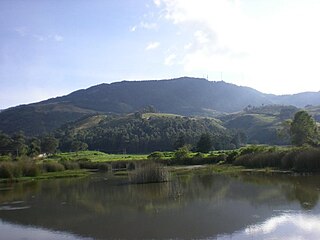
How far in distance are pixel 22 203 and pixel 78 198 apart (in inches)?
168

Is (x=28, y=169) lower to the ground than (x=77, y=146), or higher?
higher

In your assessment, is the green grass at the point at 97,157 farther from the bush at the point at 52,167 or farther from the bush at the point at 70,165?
the bush at the point at 52,167

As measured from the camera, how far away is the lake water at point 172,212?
18953 mm

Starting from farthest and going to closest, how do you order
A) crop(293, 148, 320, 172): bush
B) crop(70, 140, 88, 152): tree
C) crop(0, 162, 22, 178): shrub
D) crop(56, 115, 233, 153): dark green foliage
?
crop(56, 115, 233, 153): dark green foliage, crop(70, 140, 88, 152): tree, crop(0, 162, 22, 178): shrub, crop(293, 148, 320, 172): bush

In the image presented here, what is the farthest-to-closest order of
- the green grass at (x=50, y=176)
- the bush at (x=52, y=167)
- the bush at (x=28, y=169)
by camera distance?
1. the bush at (x=52, y=167)
2. the bush at (x=28, y=169)
3. the green grass at (x=50, y=176)

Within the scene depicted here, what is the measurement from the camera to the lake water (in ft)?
62.2

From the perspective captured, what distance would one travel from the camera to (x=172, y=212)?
2436 cm

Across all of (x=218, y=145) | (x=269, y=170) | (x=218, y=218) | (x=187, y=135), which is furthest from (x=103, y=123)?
(x=218, y=218)

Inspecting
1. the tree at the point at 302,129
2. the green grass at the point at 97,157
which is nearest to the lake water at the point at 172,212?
the tree at the point at 302,129

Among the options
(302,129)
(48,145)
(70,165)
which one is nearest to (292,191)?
(302,129)

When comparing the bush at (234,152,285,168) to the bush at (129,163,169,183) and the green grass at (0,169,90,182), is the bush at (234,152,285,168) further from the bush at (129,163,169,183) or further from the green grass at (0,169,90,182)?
the green grass at (0,169,90,182)

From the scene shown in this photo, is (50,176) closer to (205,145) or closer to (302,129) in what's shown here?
(205,145)

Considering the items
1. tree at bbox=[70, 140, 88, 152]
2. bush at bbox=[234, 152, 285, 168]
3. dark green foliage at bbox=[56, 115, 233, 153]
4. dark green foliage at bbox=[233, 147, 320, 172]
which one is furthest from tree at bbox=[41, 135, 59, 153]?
bush at bbox=[234, 152, 285, 168]

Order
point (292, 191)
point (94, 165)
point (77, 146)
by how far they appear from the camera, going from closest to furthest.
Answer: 1. point (292, 191)
2. point (94, 165)
3. point (77, 146)
